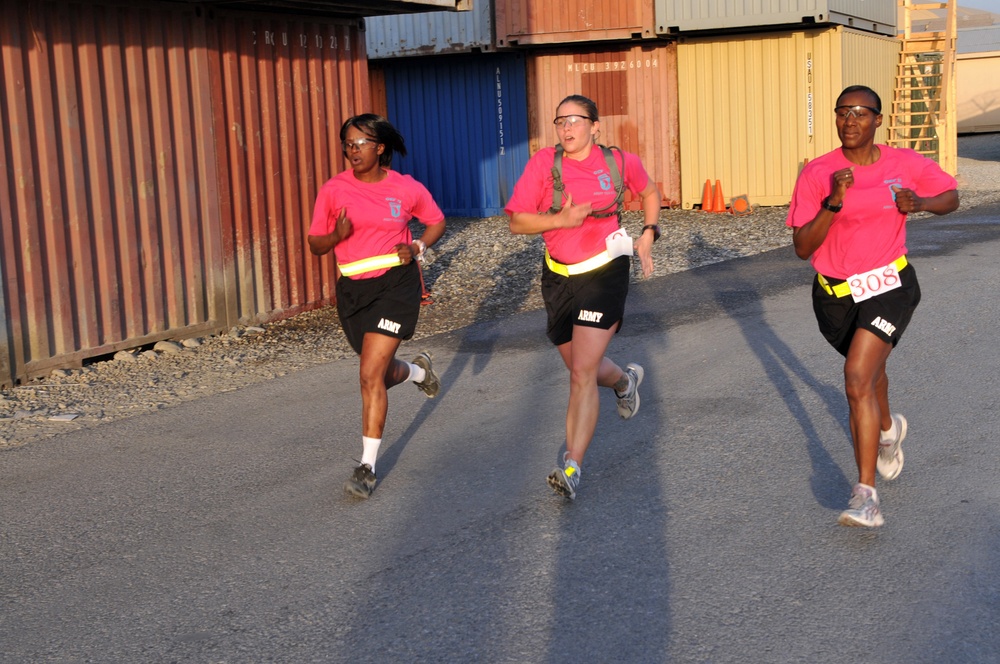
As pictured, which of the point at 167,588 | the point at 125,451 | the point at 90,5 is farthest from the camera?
the point at 90,5

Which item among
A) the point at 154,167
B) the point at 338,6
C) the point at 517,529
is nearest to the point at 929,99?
the point at 338,6

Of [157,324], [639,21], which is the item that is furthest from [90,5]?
[639,21]

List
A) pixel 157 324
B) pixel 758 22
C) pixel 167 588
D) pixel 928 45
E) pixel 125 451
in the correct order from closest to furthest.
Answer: pixel 167 588
pixel 125 451
pixel 157 324
pixel 758 22
pixel 928 45

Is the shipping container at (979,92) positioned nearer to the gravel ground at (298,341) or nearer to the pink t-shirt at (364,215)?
the gravel ground at (298,341)

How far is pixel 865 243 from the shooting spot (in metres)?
5.27

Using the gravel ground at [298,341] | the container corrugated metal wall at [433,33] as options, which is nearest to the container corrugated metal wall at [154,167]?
the gravel ground at [298,341]

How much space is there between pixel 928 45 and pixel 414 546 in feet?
75.8

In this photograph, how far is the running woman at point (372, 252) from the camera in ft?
20.0

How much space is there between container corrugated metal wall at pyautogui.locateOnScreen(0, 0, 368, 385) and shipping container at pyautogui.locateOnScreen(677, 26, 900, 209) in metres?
9.75

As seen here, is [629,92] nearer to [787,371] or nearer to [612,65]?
[612,65]

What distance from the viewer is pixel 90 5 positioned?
948 cm

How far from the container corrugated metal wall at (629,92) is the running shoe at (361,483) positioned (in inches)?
614

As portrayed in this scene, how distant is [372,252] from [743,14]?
14585 millimetres

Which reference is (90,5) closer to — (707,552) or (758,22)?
(707,552)
